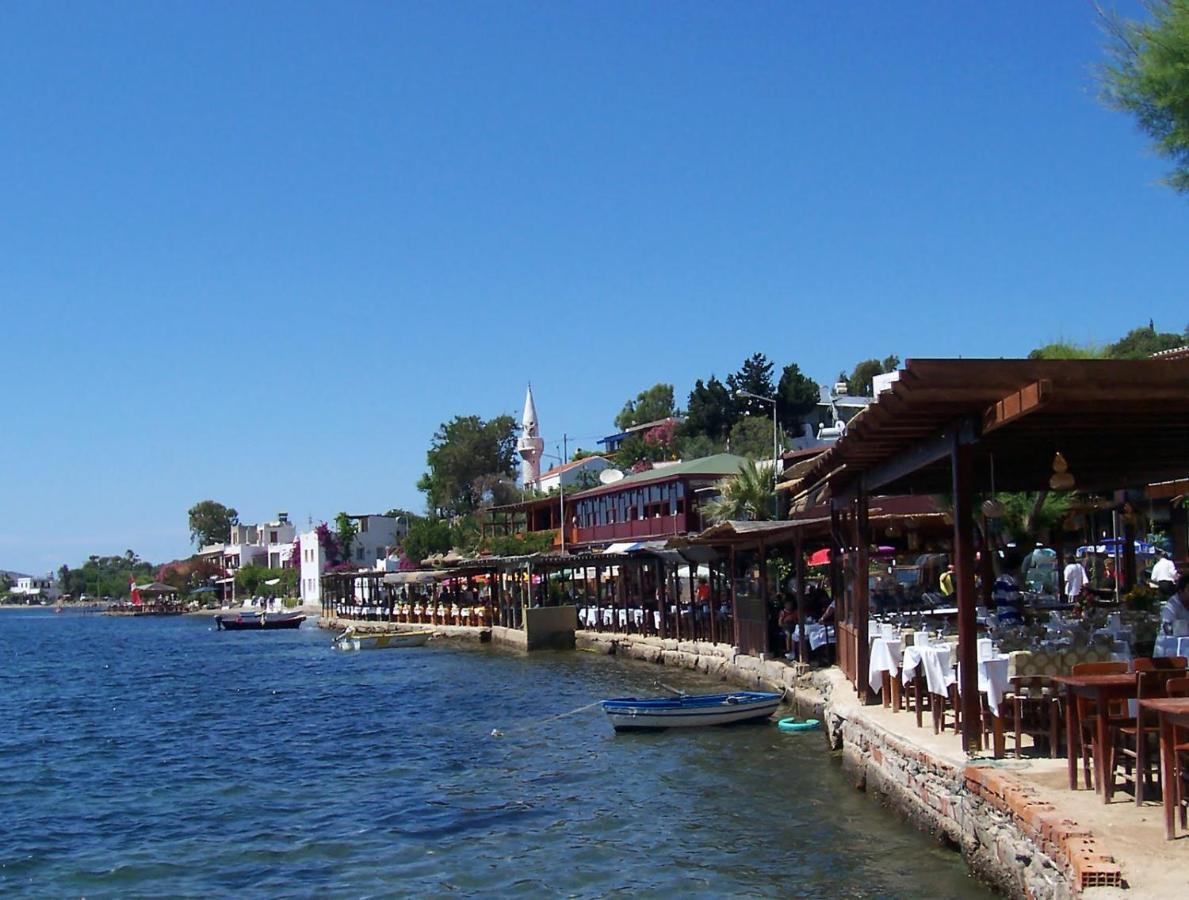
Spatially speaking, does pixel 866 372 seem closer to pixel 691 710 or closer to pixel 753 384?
pixel 753 384

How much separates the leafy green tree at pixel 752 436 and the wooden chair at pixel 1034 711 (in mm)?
63619

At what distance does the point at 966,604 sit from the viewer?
39.9 ft

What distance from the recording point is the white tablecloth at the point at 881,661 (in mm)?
15727

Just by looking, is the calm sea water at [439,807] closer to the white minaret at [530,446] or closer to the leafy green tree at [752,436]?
the leafy green tree at [752,436]

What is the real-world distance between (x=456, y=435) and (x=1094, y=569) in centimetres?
8213

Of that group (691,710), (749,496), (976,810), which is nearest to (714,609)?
(749,496)

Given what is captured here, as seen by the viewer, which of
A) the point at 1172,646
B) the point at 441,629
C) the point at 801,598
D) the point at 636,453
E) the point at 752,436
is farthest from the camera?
the point at 636,453

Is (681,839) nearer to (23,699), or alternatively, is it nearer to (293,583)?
(23,699)

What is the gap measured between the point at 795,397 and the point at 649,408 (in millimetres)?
41502

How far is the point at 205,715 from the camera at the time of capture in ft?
107

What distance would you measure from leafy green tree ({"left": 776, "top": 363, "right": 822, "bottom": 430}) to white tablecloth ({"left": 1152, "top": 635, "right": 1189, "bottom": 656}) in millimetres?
70330

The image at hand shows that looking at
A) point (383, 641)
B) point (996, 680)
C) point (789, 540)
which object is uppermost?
point (789, 540)

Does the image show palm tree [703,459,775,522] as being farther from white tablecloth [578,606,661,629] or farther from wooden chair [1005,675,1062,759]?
wooden chair [1005,675,1062,759]

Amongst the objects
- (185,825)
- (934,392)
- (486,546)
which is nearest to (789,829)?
(934,392)
